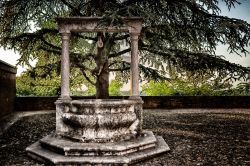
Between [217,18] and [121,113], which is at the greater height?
[217,18]

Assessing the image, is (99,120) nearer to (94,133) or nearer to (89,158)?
(94,133)

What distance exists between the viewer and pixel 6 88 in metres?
14.8

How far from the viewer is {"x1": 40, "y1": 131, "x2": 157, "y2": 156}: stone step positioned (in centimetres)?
654

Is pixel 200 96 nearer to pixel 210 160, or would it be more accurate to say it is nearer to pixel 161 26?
pixel 161 26

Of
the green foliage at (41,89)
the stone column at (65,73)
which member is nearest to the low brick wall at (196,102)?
the green foliage at (41,89)

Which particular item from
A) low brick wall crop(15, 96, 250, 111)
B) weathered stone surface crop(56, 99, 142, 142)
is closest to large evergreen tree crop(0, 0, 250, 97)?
weathered stone surface crop(56, 99, 142, 142)

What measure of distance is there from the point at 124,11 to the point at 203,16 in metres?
3.44

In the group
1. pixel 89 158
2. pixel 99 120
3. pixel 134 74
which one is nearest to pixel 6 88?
pixel 134 74

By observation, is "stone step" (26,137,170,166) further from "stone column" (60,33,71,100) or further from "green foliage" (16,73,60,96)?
"green foliage" (16,73,60,96)

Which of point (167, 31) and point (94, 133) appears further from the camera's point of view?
point (167, 31)

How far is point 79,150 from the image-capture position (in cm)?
654

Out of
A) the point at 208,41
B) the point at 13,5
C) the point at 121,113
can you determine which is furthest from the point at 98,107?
the point at 13,5

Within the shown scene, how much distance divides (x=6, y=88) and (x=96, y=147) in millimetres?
9611

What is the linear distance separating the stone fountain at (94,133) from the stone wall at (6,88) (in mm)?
6295
